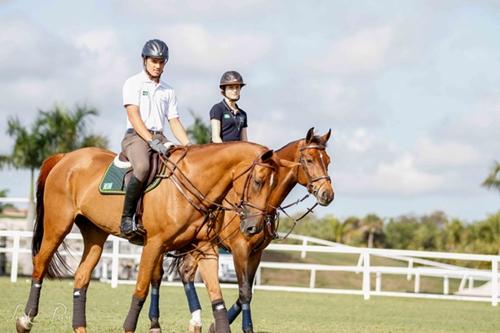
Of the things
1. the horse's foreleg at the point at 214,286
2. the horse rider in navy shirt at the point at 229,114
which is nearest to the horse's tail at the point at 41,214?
the horse rider in navy shirt at the point at 229,114

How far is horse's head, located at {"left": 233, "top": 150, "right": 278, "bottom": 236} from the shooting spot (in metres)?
10.6

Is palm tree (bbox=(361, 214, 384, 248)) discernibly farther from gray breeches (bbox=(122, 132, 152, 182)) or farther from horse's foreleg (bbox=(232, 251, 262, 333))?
gray breeches (bbox=(122, 132, 152, 182))

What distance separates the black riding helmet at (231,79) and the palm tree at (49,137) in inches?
903

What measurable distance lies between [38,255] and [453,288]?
3039 cm

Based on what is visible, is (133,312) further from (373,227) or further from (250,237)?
(373,227)

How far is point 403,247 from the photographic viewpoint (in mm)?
57219

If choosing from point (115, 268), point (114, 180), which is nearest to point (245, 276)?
point (114, 180)

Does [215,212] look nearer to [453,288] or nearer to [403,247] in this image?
[453,288]

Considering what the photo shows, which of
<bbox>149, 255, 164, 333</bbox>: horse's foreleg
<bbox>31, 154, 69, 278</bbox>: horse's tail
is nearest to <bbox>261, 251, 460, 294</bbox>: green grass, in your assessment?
<bbox>149, 255, 164, 333</bbox>: horse's foreleg

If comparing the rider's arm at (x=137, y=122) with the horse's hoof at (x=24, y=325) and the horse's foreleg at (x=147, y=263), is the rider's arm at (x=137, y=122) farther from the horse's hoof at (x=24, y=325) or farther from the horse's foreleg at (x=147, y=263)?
the horse's hoof at (x=24, y=325)

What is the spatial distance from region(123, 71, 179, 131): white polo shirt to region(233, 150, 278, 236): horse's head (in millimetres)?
1355

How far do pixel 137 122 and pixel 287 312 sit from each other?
8.04 meters

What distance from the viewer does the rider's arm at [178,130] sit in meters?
11.9

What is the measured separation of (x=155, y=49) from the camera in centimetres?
1145
